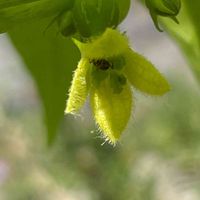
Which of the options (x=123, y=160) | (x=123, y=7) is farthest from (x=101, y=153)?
(x=123, y=7)

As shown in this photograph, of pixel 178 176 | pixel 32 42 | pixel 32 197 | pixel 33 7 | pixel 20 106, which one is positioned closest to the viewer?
pixel 33 7

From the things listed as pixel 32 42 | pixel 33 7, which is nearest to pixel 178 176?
pixel 32 42

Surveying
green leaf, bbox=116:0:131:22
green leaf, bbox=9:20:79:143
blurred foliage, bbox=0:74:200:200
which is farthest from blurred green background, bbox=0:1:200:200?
green leaf, bbox=116:0:131:22

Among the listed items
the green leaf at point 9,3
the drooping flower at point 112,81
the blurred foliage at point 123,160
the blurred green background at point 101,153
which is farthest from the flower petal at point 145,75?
the blurred foliage at point 123,160

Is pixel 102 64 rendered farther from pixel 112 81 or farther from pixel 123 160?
pixel 123 160

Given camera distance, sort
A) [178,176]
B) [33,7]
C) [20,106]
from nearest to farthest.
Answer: [33,7] < [178,176] < [20,106]

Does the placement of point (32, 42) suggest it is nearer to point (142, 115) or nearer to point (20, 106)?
point (142, 115)

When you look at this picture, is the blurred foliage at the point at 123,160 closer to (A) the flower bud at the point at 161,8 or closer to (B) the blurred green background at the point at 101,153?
(B) the blurred green background at the point at 101,153
